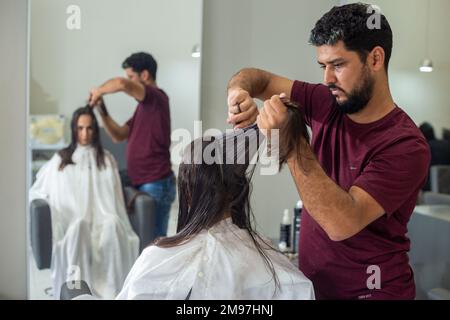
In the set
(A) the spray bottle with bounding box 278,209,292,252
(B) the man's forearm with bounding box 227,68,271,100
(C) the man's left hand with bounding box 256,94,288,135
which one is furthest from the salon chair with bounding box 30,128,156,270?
(C) the man's left hand with bounding box 256,94,288,135

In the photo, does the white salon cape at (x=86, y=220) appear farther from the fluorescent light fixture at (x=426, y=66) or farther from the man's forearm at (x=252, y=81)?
the fluorescent light fixture at (x=426, y=66)

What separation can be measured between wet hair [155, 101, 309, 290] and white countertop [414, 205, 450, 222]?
0.81 meters

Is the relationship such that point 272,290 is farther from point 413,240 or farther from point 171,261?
point 413,240

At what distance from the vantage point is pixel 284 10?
1.54 meters

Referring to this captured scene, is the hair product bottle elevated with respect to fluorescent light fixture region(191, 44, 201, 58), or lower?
lower

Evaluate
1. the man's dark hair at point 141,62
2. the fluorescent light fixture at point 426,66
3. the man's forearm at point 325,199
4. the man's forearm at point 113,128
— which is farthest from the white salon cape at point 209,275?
the fluorescent light fixture at point 426,66

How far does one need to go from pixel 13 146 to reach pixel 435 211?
1574 mm

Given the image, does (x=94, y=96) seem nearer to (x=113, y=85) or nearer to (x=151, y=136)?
(x=113, y=85)

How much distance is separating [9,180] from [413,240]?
153 centimetres

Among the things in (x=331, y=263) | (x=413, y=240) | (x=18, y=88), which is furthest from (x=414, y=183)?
(x=18, y=88)

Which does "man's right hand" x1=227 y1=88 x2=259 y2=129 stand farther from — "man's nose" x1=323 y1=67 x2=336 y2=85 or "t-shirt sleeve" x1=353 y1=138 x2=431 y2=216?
"t-shirt sleeve" x1=353 y1=138 x2=431 y2=216

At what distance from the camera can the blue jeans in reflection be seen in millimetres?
1740

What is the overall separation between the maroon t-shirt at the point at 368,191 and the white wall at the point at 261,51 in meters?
0.24

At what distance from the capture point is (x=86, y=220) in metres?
1.82
